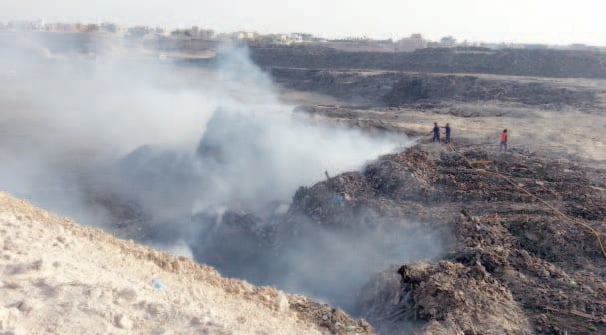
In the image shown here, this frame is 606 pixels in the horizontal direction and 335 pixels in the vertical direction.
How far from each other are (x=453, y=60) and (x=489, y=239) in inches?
1457

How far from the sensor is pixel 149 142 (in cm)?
2289

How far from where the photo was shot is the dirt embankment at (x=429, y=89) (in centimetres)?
2777

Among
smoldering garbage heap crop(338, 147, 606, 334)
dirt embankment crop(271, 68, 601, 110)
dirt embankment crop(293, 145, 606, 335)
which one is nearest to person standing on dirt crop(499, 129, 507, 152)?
dirt embankment crop(293, 145, 606, 335)

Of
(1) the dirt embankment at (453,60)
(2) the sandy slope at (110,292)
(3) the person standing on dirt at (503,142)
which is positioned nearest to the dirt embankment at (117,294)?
(2) the sandy slope at (110,292)

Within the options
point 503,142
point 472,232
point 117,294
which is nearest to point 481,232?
point 472,232

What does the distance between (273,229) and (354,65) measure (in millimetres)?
37940

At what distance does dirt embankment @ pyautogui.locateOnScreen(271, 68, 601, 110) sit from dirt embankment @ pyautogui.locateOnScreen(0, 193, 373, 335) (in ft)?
78.3

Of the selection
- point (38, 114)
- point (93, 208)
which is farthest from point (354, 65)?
point (93, 208)

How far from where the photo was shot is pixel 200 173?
59.0 ft

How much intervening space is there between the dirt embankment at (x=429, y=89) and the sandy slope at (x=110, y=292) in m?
24.1

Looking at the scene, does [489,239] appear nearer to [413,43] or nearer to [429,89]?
[429,89]

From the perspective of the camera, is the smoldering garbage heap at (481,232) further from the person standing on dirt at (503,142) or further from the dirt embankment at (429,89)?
the dirt embankment at (429,89)

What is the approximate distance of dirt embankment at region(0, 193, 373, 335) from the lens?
5023 mm

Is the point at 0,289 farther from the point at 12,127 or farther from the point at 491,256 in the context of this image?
the point at 12,127
